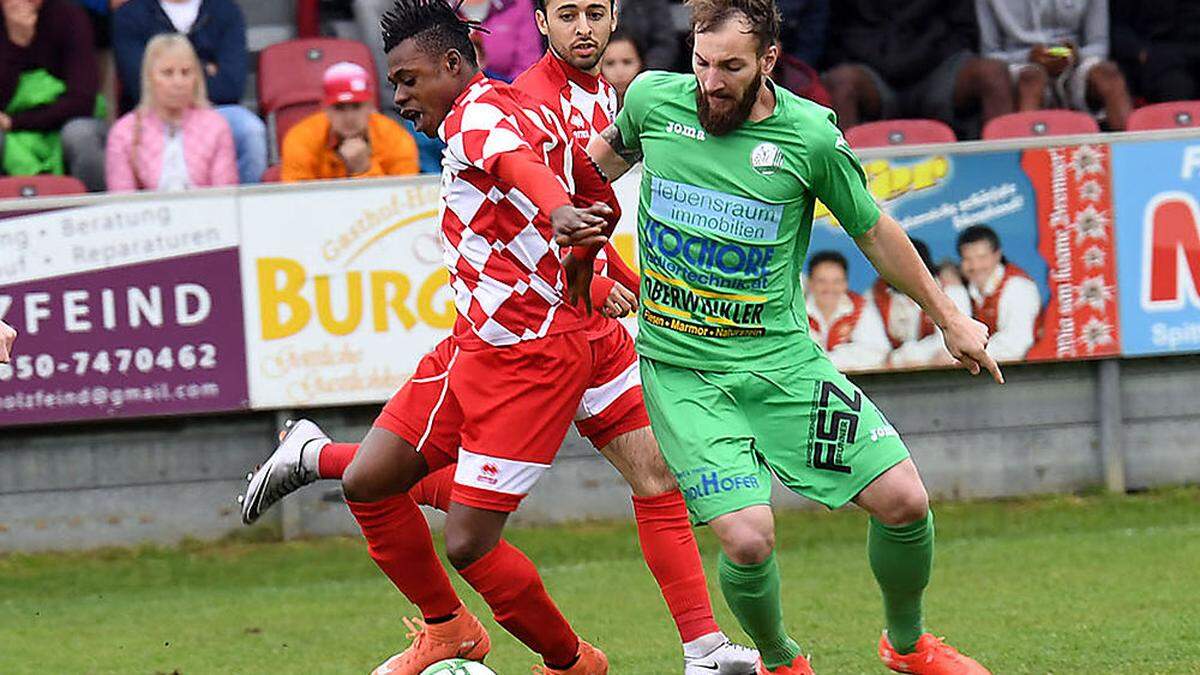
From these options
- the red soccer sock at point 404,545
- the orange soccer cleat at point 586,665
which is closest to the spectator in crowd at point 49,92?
the red soccer sock at point 404,545

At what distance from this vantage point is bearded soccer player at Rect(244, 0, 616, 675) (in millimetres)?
5758

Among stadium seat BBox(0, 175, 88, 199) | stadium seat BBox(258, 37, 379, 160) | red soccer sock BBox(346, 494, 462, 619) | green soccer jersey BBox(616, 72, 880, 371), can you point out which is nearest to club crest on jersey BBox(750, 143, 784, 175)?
green soccer jersey BBox(616, 72, 880, 371)

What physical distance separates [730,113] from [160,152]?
5201 millimetres

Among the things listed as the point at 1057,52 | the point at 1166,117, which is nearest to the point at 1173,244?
the point at 1166,117

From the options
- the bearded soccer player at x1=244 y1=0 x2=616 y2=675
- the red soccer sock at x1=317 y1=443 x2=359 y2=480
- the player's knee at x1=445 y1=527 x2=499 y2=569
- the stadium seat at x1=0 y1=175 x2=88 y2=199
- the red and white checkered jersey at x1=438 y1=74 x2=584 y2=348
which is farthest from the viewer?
the stadium seat at x1=0 y1=175 x2=88 y2=199

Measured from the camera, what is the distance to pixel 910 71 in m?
11.4

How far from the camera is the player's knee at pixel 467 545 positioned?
587 cm

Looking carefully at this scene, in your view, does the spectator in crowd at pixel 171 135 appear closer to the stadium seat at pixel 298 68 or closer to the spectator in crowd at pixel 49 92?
the spectator in crowd at pixel 49 92

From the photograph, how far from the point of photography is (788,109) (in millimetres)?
5496

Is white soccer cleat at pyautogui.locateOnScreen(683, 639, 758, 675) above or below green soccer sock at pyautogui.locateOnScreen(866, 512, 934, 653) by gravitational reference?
below

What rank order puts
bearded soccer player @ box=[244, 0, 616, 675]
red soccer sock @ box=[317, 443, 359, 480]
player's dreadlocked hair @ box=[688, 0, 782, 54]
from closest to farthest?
1. player's dreadlocked hair @ box=[688, 0, 782, 54]
2. bearded soccer player @ box=[244, 0, 616, 675]
3. red soccer sock @ box=[317, 443, 359, 480]

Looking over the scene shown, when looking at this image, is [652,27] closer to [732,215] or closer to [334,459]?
[334,459]

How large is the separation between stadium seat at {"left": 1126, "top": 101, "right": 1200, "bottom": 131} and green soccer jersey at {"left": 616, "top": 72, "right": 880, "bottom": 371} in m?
5.32

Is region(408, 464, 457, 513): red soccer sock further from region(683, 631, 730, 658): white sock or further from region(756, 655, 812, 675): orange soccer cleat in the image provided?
region(756, 655, 812, 675): orange soccer cleat
